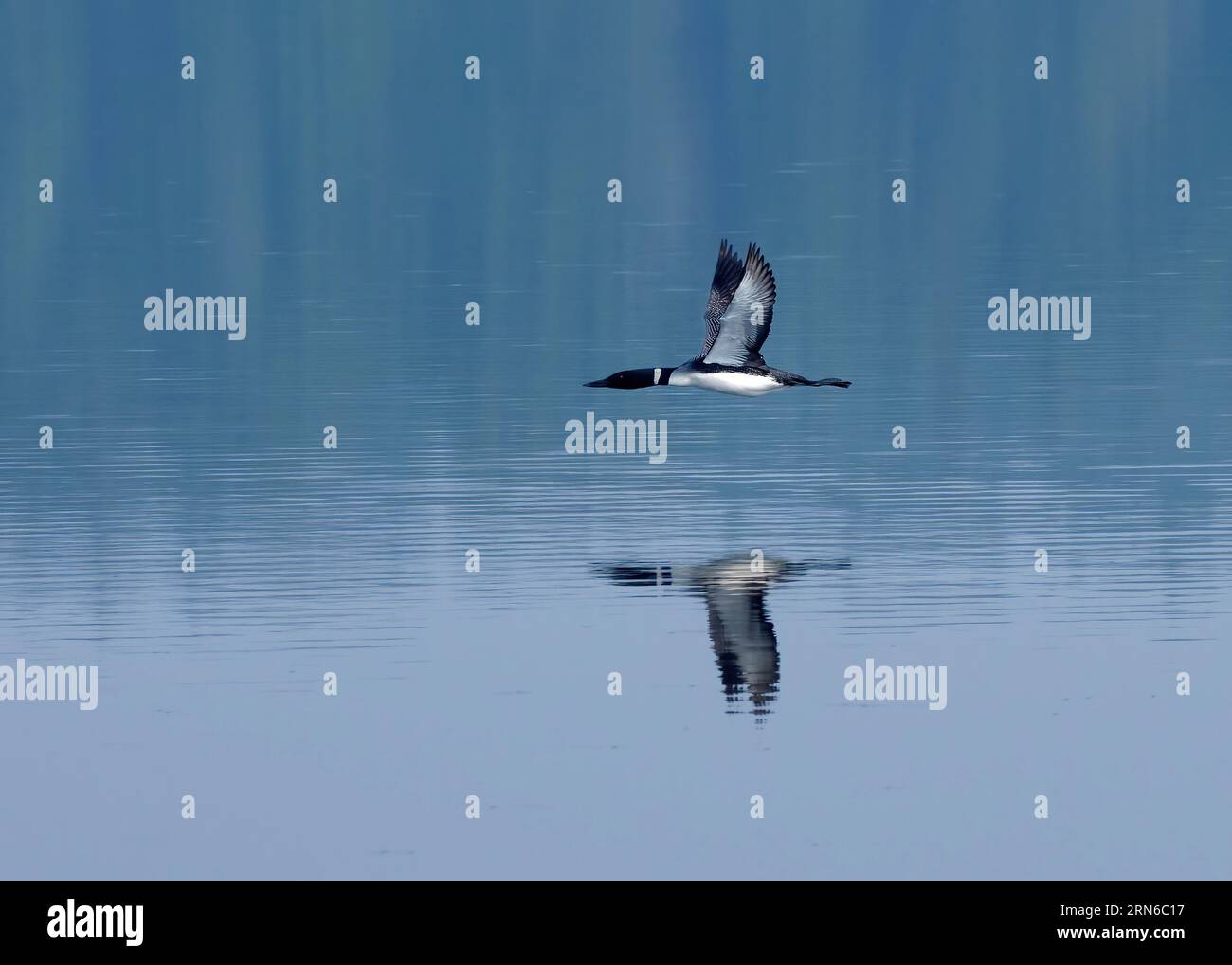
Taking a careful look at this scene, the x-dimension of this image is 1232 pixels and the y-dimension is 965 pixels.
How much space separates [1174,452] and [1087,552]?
9.20 metres

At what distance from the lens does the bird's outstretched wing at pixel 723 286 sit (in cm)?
3228

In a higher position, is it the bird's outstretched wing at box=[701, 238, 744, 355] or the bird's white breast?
the bird's outstretched wing at box=[701, 238, 744, 355]

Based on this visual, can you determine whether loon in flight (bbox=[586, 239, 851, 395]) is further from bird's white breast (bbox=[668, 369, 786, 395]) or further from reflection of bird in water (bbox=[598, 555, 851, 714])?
reflection of bird in water (bbox=[598, 555, 851, 714])

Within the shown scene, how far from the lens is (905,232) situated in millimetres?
92188

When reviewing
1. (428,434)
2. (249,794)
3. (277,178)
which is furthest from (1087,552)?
(277,178)

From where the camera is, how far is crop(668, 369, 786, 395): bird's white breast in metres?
32.7

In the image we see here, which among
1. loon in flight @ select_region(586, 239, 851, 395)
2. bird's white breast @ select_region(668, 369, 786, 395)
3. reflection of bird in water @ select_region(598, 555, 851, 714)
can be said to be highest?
loon in flight @ select_region(586, 239, 851, 395)

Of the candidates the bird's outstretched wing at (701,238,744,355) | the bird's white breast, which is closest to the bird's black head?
the bird's white breast

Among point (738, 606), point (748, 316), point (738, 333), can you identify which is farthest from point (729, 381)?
point (738, 606)

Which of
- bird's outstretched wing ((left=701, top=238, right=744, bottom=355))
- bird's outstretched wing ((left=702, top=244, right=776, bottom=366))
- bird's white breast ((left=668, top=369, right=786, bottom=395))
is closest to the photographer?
bird's outstretched wing ((left=702, top=244, right=776, bottom=366))

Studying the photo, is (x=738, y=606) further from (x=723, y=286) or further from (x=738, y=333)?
(x=723, y=286)

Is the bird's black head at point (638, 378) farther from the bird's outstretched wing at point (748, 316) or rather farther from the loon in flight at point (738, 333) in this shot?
the bird's outstretched wing at point (748, 316)

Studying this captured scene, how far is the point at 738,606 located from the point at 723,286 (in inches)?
282

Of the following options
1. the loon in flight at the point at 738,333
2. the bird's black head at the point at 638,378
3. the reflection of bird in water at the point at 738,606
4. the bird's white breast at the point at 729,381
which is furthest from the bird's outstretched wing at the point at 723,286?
the reflection of bird in water at the point at 738,606
